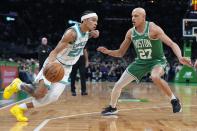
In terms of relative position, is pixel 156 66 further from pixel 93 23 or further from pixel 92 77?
pixel 92 77

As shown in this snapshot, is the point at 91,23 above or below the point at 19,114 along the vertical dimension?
above

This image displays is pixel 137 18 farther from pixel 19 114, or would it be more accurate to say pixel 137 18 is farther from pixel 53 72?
pixel 19 114

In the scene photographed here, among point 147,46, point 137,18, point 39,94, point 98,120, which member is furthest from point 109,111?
point 137,18

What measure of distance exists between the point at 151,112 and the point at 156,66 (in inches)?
41.7

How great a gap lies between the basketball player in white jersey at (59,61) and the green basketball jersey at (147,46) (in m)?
0.82

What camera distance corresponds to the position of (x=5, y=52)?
35156mm

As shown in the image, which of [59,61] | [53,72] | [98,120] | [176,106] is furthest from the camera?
[176,106]

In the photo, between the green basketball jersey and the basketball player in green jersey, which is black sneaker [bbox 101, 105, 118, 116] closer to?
the basketball player in green jersey

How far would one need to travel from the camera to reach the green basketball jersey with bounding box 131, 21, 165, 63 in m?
7.62

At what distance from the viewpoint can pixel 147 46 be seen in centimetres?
762

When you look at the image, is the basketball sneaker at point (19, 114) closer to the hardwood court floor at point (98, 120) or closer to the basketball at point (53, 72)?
the hardwood court floor at point (98, 120)

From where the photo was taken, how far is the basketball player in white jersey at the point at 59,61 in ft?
22.5

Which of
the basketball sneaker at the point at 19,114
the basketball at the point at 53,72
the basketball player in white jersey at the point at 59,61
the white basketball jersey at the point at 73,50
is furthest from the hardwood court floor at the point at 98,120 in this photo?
the white basketball jersey at the point at 73,50

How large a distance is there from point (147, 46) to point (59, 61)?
1.50 metres
